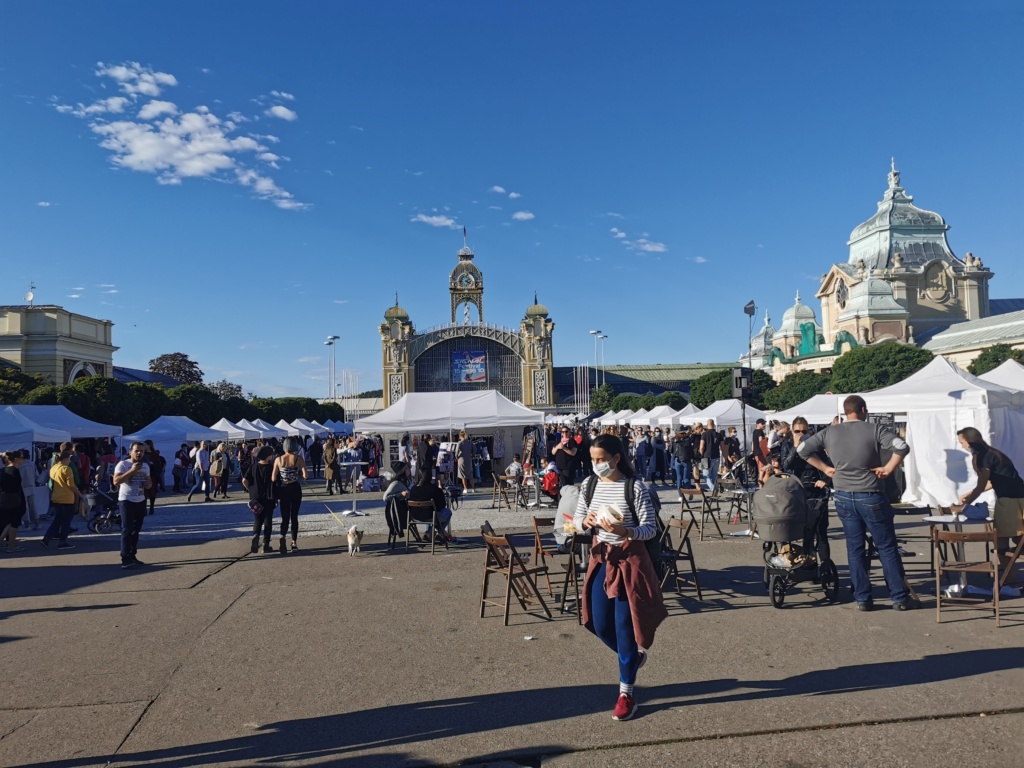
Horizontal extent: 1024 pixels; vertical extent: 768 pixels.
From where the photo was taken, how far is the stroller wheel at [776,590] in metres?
6.17

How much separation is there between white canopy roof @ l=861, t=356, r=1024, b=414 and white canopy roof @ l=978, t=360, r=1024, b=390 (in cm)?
37

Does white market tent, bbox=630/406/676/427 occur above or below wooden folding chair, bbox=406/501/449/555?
above

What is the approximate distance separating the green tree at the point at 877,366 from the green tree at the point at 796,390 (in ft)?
Result: 4.05

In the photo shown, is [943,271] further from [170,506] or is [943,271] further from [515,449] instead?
[170,506]

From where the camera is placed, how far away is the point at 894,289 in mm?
66000

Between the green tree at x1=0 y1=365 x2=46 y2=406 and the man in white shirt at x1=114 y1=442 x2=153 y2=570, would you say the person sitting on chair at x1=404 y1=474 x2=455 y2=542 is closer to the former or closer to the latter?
the man in white shirt at x1=114 y1=442 x2=153 y2=570

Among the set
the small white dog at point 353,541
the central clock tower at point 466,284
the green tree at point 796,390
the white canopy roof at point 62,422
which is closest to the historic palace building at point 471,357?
the central clock tower at point 466,284

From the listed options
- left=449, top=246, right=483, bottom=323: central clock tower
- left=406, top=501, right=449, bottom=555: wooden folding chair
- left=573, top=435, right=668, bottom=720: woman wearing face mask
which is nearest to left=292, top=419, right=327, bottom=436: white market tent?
left=406, top=501, right=449, bottom=555: wooden folding chair

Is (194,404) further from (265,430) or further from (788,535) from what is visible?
(788,535)

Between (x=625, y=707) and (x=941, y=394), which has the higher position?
(x=941, y=394)

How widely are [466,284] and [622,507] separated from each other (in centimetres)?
8595

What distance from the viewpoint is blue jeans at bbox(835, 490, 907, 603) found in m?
5.93

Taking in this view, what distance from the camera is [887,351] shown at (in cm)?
4244

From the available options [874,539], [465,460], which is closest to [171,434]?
[465,460]
